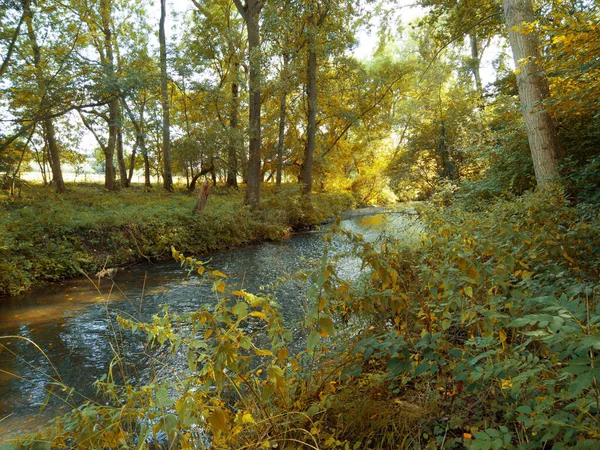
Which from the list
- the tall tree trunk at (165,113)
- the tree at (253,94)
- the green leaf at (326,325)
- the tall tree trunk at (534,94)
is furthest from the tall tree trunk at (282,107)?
the green leaf at (326,325)

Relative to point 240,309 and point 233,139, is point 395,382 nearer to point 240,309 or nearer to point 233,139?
point 240,309

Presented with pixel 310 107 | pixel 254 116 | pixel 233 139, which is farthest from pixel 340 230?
pixel 233 139

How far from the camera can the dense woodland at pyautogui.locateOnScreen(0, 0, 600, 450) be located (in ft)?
5.42

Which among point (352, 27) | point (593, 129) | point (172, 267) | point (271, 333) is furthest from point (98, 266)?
point (352, 27)

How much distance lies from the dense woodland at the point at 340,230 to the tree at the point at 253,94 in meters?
0.09

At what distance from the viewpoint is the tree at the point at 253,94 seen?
11.7 m

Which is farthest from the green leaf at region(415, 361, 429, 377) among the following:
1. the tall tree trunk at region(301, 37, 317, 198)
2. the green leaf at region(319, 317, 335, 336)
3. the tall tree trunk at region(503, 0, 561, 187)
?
the tall tree trunk at region(301, 37, 317, 198)

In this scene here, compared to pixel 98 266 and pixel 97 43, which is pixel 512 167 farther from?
pixel 97 43

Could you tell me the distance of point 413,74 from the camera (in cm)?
1936

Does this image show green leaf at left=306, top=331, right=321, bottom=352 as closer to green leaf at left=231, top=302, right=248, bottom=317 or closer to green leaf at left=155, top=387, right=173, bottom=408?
green leaf at left=231, top=302, right=248, bottom=317

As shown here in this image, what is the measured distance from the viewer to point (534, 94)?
18.9ft

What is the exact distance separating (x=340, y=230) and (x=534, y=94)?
5.63 metres

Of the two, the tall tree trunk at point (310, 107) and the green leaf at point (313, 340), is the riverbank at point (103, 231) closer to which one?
the tall tree trunk at point (310, 107)

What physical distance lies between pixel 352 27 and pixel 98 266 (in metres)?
12.8
